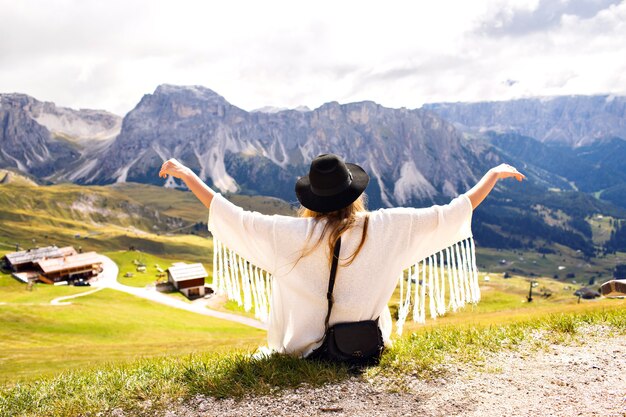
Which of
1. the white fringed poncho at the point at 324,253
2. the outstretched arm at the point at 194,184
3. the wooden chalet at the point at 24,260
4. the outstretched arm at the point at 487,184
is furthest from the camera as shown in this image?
the wooden chalet at the point at 24,260

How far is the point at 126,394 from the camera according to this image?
24.7ft

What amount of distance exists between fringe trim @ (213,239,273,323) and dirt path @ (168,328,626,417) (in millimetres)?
1902

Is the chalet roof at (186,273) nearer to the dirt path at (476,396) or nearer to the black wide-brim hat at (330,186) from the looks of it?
the dirt path at (476,396)

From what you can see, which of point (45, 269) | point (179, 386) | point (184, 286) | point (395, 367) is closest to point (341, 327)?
point (395, 367)

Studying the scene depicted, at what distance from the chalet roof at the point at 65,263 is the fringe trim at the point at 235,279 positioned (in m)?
129

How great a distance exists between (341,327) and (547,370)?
150 inches

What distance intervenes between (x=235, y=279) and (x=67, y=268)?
130 metres

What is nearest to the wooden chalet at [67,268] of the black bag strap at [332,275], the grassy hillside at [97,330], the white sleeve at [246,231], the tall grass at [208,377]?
the grassy hillside at [97,330]

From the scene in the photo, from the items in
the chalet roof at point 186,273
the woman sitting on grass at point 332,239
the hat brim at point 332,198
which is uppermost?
the hat brim at point 332,198

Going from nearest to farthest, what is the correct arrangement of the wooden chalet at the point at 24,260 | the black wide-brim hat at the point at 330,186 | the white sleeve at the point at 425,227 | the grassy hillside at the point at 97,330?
the black wide-brim hat at the point at 330,186, the white sleeve at the point at 425,227, the grassy hillside at the point at 97,330, the wooden chalet at the point at 24,260

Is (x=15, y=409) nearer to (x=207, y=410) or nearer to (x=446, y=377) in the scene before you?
(x=207, y=410)

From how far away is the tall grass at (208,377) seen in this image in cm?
730

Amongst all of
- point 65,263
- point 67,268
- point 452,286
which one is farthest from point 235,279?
point 65,263

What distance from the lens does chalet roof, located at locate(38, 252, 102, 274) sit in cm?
11931
